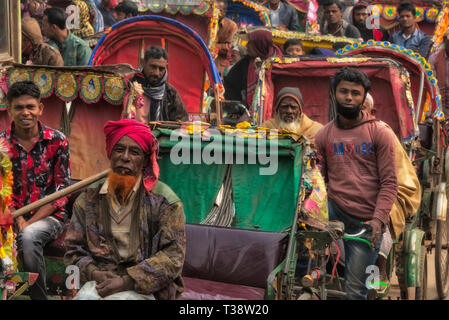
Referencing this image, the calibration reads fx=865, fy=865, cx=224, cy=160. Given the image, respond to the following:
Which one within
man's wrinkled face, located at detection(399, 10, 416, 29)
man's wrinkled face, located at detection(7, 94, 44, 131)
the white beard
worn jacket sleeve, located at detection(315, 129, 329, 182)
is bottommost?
worn jacket sleeve, located at detection(315, 129, 329, 182)

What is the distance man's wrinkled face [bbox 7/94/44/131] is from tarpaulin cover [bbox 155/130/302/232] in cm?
83

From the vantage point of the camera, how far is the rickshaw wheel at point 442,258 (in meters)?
6.78

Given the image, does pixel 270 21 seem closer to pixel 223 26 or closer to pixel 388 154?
pixel 223 26

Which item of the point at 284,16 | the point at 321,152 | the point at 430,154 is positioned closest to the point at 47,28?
the point at 430,154

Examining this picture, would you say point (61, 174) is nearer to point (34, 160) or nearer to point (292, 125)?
point (34, 160)

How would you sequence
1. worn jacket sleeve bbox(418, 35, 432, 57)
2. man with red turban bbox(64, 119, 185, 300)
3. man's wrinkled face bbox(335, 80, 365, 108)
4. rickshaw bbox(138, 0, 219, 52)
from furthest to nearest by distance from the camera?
1. worn jacket sleeve bbox(418, 35, 432, 57)
2. rickshaw bbox(138, 0, 219, 52)
3. man's wrinkled face bbox(335, 80, 365, 108)
4. man with red turban bbox(64, 119, 185, 300)

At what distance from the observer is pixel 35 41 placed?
8.59 meters

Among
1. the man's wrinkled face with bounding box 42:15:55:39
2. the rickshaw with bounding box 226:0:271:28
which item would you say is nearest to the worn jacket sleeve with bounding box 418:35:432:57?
the rickshaw with bounding box 226:0:271:28

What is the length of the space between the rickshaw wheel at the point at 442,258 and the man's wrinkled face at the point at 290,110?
1434mm

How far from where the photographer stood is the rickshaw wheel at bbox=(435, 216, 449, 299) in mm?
6781

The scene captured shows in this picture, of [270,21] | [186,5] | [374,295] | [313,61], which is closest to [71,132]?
[313,61]

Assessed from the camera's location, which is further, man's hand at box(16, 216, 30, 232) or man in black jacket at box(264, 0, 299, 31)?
man in black jacket at box(264, 0, 299, 31)

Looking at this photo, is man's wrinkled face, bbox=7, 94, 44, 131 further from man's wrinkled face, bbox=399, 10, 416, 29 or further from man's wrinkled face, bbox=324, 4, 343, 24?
man's wrinkled face, bbox=324, 4, 343, 24

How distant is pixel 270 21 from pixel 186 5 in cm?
350
